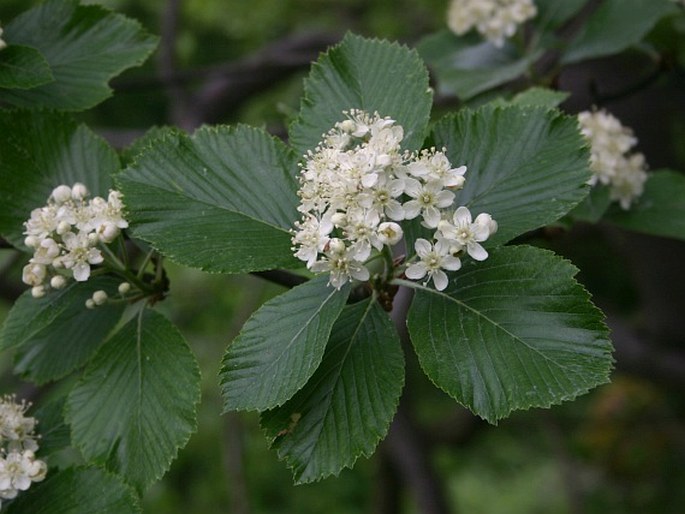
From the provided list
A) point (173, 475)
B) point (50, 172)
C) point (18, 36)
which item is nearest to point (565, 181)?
point (50, 172)

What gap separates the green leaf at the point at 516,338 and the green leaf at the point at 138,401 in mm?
413

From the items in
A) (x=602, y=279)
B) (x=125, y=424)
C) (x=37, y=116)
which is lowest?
(x=602, y=279)

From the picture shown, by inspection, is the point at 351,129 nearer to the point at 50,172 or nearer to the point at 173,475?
the point at 50,172

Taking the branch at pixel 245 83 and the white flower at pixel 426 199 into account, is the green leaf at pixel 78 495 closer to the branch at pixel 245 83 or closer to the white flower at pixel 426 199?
the white flower at pixel 426 199

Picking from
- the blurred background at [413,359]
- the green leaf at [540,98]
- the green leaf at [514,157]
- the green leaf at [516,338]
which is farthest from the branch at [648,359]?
the green leaf at [516,338]

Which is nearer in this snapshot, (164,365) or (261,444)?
(164,365)

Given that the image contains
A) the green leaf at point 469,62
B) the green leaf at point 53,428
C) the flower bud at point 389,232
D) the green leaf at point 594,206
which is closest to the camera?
the flower bud at point 389,232

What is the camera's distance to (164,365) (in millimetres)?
1488

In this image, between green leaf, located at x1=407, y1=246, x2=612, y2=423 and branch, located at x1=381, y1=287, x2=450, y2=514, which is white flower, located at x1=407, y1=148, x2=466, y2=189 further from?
branch, located at x1=381, y1=287, x2=450, y2=514

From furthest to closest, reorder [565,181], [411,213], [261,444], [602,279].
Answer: [261,444], [602,279], [565,181], [411,213]

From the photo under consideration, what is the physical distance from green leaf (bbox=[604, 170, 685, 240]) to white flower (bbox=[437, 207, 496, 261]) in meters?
0.87

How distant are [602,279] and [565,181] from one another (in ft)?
16.2

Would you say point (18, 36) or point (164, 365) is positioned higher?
point (18, 36)

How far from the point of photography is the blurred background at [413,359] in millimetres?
3873
